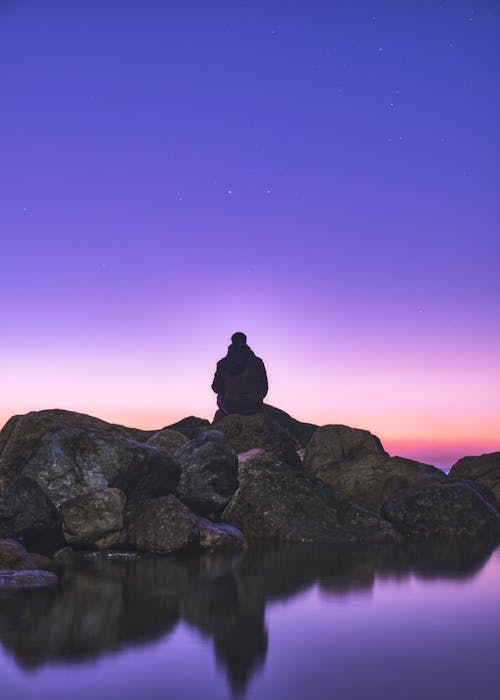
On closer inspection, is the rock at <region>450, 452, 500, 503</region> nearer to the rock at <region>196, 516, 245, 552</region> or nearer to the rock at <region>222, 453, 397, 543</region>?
the rock at <region>222, 453, 397, 543</region>

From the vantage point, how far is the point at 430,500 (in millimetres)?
11023

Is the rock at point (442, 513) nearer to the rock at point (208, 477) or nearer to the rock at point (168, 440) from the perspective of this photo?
the rock at point (208, 477)

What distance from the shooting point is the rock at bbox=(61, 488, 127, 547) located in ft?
27.6

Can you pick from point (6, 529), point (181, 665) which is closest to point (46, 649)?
point (181, 665)

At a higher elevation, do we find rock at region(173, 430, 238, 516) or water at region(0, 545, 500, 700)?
rock at region(173, 430, 238, 516)

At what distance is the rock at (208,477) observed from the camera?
10273 mm

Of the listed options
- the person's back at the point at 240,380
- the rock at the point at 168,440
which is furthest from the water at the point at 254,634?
the person's back at the point at 240,380

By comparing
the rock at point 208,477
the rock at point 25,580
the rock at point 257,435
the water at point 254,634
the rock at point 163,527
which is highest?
the rock at point 257,435

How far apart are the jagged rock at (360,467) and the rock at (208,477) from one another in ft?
9.50

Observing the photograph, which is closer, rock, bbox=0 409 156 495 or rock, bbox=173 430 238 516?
rock, bbox=0 409 156 495

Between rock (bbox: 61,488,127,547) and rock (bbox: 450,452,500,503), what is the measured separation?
28.5 ft

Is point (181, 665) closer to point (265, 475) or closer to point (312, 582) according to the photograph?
point (312, 582)

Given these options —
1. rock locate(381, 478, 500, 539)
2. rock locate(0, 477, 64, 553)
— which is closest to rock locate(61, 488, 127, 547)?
rock locate(0, 477, 64, 553)

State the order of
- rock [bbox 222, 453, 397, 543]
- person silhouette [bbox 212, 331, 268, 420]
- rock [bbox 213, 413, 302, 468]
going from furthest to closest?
person silhouette [bbox 212, 331, 268, 420]
rock [bbox 213, 413, 302, 468]
rock [bbox 222, 453, 397, 543]
